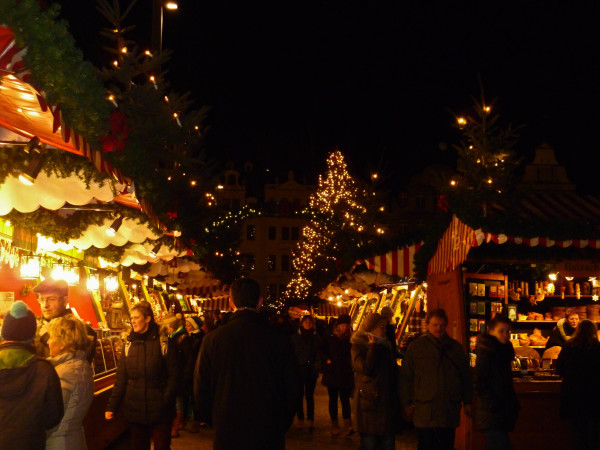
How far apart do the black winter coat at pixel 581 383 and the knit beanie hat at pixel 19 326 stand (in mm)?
6444

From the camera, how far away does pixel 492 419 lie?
799cm

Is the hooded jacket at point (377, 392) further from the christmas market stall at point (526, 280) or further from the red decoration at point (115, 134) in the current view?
the red decoration at point (115, 134)

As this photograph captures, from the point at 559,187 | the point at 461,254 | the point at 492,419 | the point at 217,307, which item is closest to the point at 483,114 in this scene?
the point at 461,254

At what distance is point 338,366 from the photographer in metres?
12.7

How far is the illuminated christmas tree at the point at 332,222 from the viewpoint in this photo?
1721 inches

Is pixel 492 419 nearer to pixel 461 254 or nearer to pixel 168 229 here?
pixel 461 254

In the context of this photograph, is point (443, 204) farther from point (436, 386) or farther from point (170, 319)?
point (436, 386)

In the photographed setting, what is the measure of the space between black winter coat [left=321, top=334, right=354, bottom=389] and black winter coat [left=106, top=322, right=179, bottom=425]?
5410 mm

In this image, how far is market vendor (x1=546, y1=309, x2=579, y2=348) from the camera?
11312mm

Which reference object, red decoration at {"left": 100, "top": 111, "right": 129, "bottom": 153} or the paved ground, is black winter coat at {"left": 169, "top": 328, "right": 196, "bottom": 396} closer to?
the paved ground

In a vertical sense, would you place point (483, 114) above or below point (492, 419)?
above

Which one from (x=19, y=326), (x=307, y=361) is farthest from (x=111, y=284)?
(x=19, y=326)

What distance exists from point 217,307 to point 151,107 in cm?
3755

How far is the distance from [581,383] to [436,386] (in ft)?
7.93
